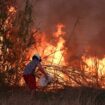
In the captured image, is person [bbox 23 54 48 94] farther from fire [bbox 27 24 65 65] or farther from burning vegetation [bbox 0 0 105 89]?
fire [bbox 27 24 65 65]

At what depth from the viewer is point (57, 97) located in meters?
16.2

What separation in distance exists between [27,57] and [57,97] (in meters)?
2.29

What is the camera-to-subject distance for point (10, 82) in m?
17.8

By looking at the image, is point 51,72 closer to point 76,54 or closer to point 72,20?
point 76,54

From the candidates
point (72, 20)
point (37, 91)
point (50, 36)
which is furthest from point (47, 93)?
point (72, 20)

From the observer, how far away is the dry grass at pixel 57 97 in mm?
15047

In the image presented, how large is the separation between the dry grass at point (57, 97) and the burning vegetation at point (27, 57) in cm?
44

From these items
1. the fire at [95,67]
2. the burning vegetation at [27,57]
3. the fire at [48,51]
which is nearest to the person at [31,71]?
the burning vegetation at [27,57]

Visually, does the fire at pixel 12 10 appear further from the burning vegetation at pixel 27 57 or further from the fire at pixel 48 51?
the fire at pixel 48 51

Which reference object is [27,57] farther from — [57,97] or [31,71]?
[57,97]

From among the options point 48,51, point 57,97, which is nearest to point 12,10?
point 48,51

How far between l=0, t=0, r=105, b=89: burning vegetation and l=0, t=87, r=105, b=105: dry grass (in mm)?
438

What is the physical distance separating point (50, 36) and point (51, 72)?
127 inches

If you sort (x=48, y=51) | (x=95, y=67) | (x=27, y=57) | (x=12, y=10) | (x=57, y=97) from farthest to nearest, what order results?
1. (x=48, y=51)
2. (x=27, y=57)
3. (x=12, y=10)
4. (x=95, y=67)
5. (x=57, y=97)
